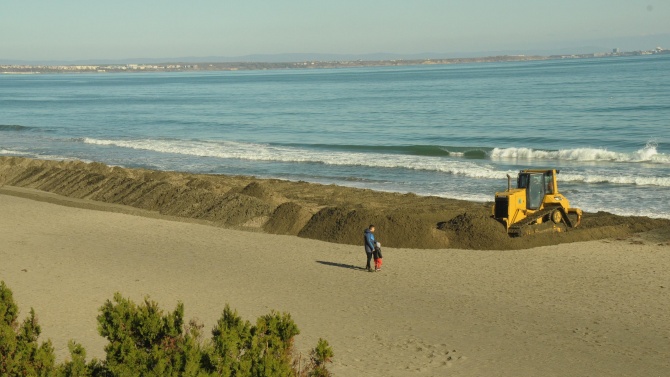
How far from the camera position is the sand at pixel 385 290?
12.9m

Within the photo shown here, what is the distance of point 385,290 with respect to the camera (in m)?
16.6

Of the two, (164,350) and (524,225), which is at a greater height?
(164,350)

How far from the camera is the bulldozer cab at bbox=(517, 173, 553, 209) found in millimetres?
20656

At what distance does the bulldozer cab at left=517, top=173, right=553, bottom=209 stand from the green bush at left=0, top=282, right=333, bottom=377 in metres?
11.9

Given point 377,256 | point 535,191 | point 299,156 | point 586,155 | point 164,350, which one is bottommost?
point 299,156

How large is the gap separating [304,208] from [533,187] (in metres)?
6.56

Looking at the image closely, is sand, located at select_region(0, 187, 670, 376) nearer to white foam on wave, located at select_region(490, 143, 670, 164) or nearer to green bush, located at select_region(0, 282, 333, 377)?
green bush, located at select_region(0, 282, 333, 377)

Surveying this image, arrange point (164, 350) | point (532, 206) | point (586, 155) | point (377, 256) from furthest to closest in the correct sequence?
point (586, 155) < point (532, 206) < point (377, 256) < point (164, 350)

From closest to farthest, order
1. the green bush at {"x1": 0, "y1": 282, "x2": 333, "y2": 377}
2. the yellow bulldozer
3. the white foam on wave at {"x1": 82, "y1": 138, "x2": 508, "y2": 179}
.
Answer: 1. the green bush at {"x1": 0, "y1": 282, "x2": 333, "y2": 377}
2. the yellow bulldozer
3. the white foam on wave at {"x1": 82, "y1": 138, "x2": 508, "y2": 179}

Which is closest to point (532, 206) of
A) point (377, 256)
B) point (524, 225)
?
→ point (524, 225)

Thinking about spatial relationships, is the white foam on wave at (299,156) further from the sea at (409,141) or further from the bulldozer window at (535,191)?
the bulldozer window at (535,191)

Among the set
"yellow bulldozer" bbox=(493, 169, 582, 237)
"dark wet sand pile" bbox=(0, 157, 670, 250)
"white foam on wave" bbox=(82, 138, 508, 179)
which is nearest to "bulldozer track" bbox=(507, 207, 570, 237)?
"yellow bulldozer" bbox=(493, 169, 582, 237)

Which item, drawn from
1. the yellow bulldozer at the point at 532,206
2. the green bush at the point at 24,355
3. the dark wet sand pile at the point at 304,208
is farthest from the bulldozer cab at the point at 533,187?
the green bush at the point at 24,355

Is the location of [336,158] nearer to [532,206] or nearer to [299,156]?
[299,156]
